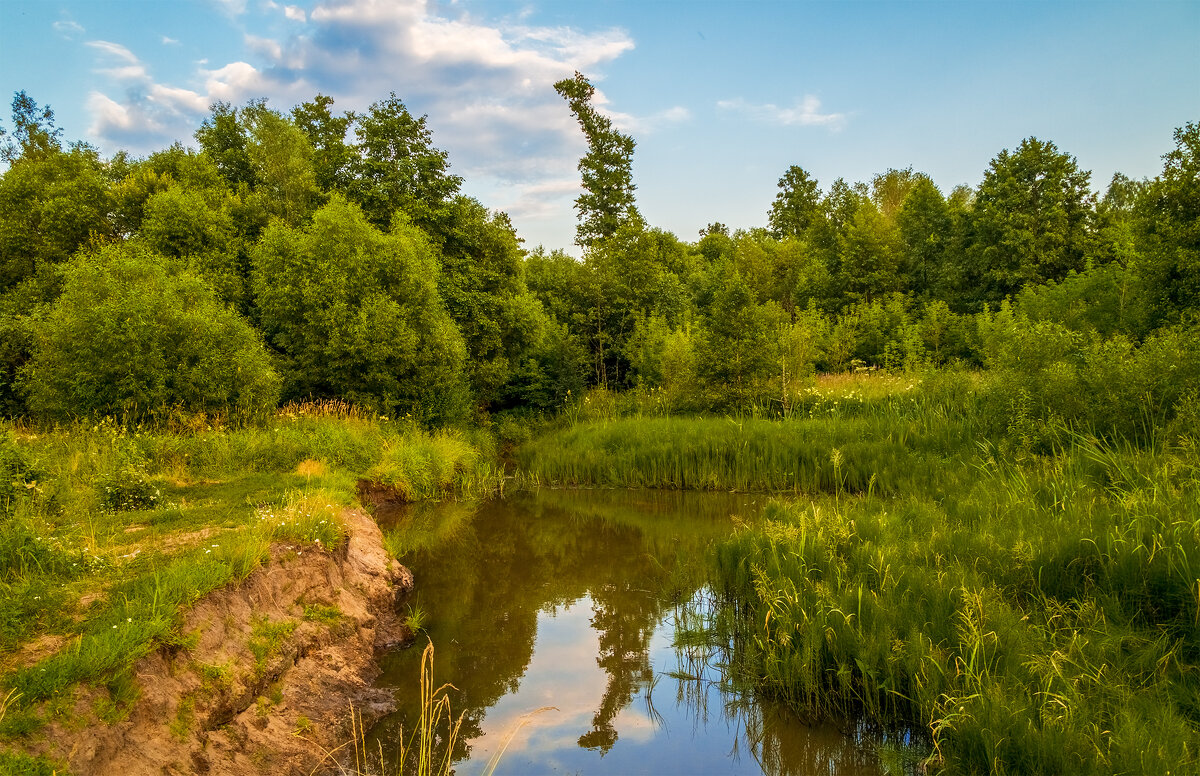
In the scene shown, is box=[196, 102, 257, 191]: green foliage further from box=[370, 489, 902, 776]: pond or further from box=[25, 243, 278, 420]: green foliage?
box=[370, 489, 902, 776]: pond

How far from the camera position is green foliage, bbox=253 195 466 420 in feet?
54.7

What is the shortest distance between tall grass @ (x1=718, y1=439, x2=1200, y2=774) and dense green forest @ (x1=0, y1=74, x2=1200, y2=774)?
0.03 metres

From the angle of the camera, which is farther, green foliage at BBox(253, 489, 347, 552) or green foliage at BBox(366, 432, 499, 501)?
green foliage at BBox(366, 432, 499, 501)

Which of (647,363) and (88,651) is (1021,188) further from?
(88,651)

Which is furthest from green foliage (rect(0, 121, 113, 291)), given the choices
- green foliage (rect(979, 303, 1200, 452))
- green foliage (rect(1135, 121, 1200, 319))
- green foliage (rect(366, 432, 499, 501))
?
green foliage (rect(1135, 121, 1200, 319))

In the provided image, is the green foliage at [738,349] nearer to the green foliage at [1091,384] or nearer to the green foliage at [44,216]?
the green foliage at [1091,384]

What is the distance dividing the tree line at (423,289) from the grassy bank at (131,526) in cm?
263

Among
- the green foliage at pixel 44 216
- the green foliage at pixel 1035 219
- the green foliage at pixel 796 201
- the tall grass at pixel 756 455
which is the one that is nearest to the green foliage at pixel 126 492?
the tall grass at pixel 756 455

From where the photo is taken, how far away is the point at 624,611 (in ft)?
26.1

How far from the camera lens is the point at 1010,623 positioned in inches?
187

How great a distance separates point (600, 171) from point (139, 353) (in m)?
17.4

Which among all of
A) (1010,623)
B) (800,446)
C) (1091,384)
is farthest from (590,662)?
(800,446)

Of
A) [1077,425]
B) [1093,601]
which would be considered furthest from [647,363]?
[1093,601]

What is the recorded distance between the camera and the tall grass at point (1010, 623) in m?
3.83
